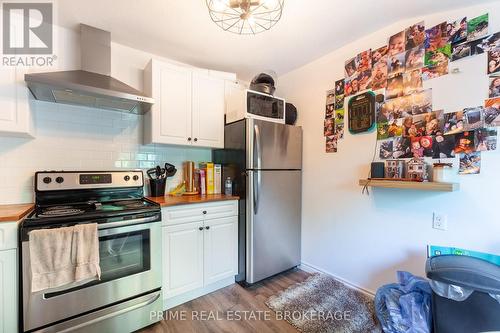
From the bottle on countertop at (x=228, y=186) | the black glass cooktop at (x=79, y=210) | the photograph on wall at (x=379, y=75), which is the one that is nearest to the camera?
the black glass cooktop at (x=79, y=210)

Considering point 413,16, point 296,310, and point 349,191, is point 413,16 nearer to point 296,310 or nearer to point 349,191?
point 349,191

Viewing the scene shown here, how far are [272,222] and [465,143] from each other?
1.68 meters

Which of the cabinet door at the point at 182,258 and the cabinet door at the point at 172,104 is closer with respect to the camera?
the cabinet door at the point at 182,258

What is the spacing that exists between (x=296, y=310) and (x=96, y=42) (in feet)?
9.57

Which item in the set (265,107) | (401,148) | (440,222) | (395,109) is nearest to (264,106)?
(265,107)

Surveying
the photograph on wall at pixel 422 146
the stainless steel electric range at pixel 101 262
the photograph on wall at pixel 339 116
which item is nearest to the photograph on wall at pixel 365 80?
the photograph on wall at pixel 339 116

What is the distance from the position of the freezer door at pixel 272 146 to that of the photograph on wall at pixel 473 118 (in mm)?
1413

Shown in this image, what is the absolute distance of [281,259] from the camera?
2.42m

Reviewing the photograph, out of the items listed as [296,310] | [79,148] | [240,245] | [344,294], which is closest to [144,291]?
→ [240,245]

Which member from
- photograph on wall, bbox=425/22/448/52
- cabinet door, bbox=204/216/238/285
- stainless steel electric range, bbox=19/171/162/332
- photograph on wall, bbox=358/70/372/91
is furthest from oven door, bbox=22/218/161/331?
photograph on wall, bbox=425/22/448/52

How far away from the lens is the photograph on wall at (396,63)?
1832mm

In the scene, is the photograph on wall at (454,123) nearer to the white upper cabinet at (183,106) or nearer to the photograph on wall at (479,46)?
the photograph on wall at (479,46)

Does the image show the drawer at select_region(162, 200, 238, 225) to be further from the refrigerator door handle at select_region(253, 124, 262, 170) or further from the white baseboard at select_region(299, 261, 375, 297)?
the white baseboard at select_region(299, 261, 375, 297)

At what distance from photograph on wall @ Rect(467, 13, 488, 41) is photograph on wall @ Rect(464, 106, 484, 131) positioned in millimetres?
491
